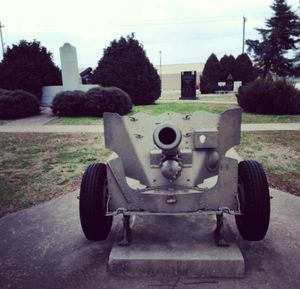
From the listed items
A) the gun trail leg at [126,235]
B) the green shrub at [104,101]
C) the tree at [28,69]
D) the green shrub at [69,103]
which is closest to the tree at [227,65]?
the tree at [28,69]

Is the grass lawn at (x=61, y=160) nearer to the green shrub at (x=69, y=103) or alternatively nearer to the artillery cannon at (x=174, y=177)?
the artillery cannon at (x=174, y=177)

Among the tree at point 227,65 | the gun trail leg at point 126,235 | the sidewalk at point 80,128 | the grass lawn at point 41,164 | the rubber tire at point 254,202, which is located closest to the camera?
the rubber tire at point 254,202

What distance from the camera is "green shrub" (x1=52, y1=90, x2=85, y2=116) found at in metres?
13.0

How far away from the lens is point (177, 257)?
2.74 meters

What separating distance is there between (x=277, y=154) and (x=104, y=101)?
7.65 m

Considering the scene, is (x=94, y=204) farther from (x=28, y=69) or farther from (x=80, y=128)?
(x=28, y=69)

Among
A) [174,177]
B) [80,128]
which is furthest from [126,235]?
[80,128]

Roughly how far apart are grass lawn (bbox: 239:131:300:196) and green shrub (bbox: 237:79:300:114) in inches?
153

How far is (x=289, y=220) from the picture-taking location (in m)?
3.69

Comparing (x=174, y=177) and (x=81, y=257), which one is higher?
(x=174, y=177)

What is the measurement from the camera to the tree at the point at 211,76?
1215 inches

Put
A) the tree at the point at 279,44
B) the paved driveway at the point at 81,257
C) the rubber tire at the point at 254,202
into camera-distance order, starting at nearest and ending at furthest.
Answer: the paved driveway at the point at 81,257, the rubber tire at the point at 254,202, the tree at the point at 279,44

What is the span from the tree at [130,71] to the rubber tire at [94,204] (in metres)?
14.2

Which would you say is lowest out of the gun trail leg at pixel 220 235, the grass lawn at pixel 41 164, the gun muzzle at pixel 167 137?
the grass lawn at pixel 41 164
